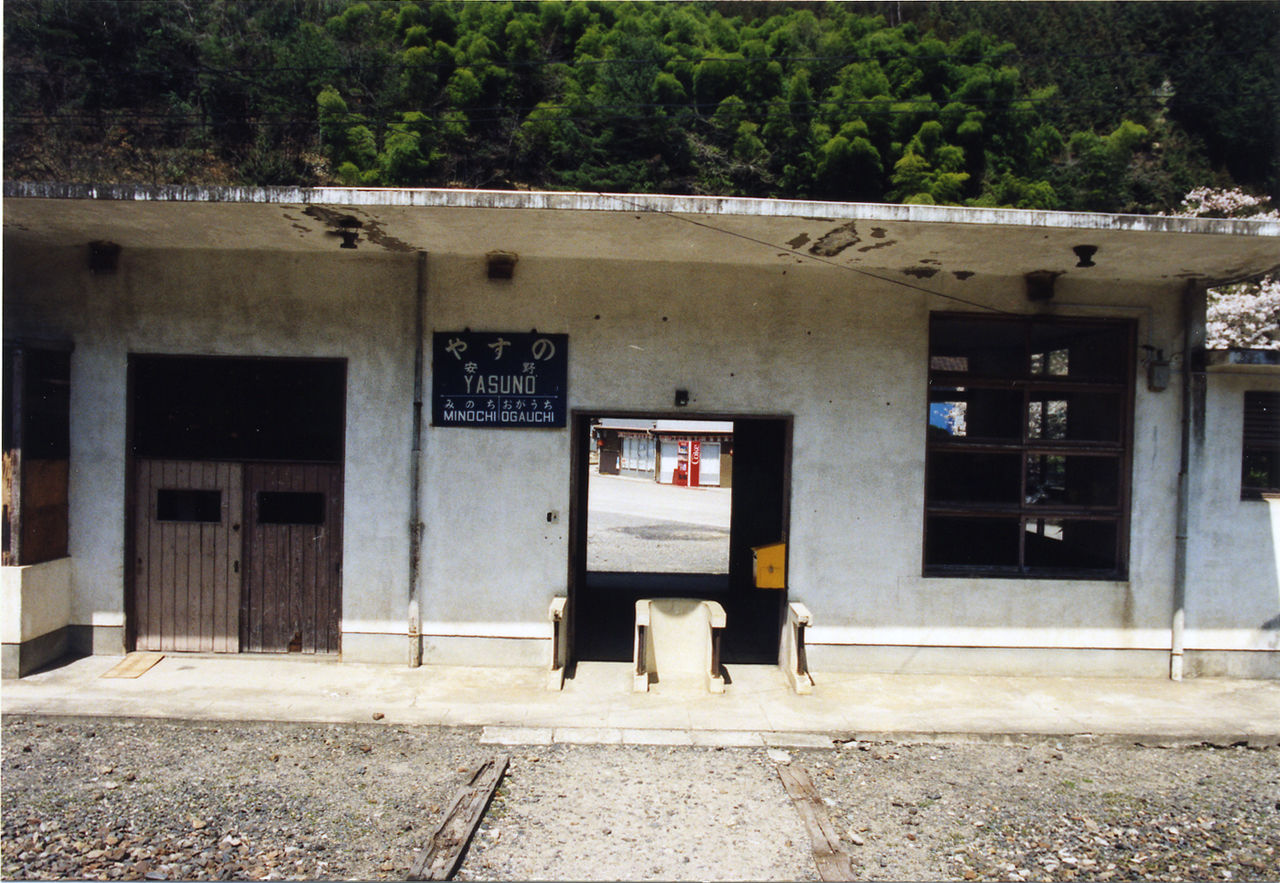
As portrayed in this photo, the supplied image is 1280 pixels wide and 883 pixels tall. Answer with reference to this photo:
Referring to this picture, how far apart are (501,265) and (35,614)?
4669 millimetres

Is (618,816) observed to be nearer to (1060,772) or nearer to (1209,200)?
(1060,772)

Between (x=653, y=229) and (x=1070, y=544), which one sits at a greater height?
(x=653, y=229)

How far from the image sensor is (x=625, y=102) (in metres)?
32.1

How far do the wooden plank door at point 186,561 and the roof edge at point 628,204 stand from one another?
2.35 m

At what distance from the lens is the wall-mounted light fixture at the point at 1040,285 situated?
6.43 meters

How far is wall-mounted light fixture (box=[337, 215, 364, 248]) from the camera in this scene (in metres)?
5.54

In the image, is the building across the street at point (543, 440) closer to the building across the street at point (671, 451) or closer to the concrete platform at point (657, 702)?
the concrete platform at point (657, 702)

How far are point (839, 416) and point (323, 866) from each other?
4.90 meters

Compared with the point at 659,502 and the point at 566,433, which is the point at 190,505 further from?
the point at 659,502

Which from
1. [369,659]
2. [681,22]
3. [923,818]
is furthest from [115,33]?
[923,818]

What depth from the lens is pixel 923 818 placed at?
4.21 m

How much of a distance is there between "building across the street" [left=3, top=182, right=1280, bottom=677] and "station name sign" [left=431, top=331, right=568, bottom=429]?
2cm

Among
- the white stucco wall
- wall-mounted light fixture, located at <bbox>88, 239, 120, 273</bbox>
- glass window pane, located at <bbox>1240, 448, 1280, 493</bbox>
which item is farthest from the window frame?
the white stucco wall

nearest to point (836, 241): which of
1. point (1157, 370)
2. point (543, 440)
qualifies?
point (543, 440)
